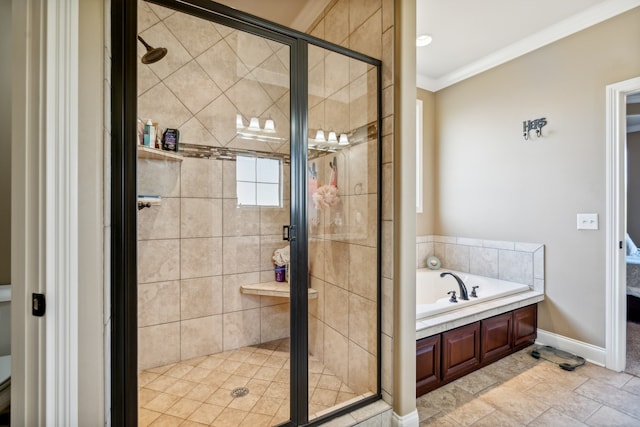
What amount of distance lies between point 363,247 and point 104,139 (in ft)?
4.42

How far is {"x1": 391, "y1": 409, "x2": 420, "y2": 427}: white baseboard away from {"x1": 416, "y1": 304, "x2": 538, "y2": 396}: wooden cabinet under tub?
316mm

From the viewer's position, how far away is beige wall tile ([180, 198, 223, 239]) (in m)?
2.20

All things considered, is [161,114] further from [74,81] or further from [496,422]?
[496,422]

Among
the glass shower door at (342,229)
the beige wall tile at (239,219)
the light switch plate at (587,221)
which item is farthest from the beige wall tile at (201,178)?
the light switch plate at (587,221)

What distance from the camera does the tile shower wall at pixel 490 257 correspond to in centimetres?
267

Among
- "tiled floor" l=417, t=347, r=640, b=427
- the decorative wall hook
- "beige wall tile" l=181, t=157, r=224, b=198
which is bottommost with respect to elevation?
"tiled floor" l=417, t=347, r=640, b=427

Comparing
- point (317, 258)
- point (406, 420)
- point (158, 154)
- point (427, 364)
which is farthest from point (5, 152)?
point (427, 364)

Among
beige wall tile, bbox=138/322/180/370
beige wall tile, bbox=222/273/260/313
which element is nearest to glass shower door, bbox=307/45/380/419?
beige wall tile, bbox=222/273/260/313

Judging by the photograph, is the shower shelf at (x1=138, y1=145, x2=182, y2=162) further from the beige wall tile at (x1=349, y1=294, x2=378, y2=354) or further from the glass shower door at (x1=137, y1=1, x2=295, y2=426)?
the beige wall tile at (x1=349, y1=294, x2=378, y2=354)

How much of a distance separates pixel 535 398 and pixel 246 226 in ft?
7.57

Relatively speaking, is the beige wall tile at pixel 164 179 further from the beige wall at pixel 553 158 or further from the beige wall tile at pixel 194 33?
the beige wall at pixel 553 158

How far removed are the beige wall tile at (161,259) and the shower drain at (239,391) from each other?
2.92ft

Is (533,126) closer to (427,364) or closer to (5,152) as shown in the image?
(427,364)

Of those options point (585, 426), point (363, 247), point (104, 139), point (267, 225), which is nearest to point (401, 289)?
point (363, 247)
